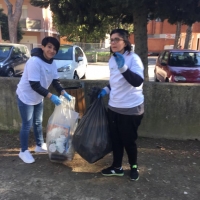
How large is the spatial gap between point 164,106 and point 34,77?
6.82 feet

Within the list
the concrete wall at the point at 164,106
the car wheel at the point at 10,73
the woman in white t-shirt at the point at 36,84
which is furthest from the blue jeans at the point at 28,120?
the car wheel at the point at 10,73

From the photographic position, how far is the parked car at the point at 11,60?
857 centimetres

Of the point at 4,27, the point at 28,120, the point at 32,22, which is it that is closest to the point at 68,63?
the point at 28,120

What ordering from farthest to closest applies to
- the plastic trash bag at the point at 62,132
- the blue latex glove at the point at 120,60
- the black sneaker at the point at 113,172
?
1. the plastic trash bag at the point at 62,132
2. the black sneaker at the point at 113,172
3. the blue latex glove at the point at 120,60

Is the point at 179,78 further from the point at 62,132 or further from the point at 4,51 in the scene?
the point at 4,51

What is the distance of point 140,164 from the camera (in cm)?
312

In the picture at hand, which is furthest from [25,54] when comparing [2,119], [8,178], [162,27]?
[162,27]

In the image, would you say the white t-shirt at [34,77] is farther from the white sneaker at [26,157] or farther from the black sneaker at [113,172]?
the black sneaker at [113,172]

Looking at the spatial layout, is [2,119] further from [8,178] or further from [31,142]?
[8,178]

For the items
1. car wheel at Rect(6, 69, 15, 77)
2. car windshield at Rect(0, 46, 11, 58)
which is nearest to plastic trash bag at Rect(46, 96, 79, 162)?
car wheel at Rect(6, 69, 15, 77)

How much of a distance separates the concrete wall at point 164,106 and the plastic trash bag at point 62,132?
919 mm

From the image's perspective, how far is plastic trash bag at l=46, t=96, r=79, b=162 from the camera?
2939 mm

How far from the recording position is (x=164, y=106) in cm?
374

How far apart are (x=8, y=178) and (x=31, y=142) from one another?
38.9 inches
